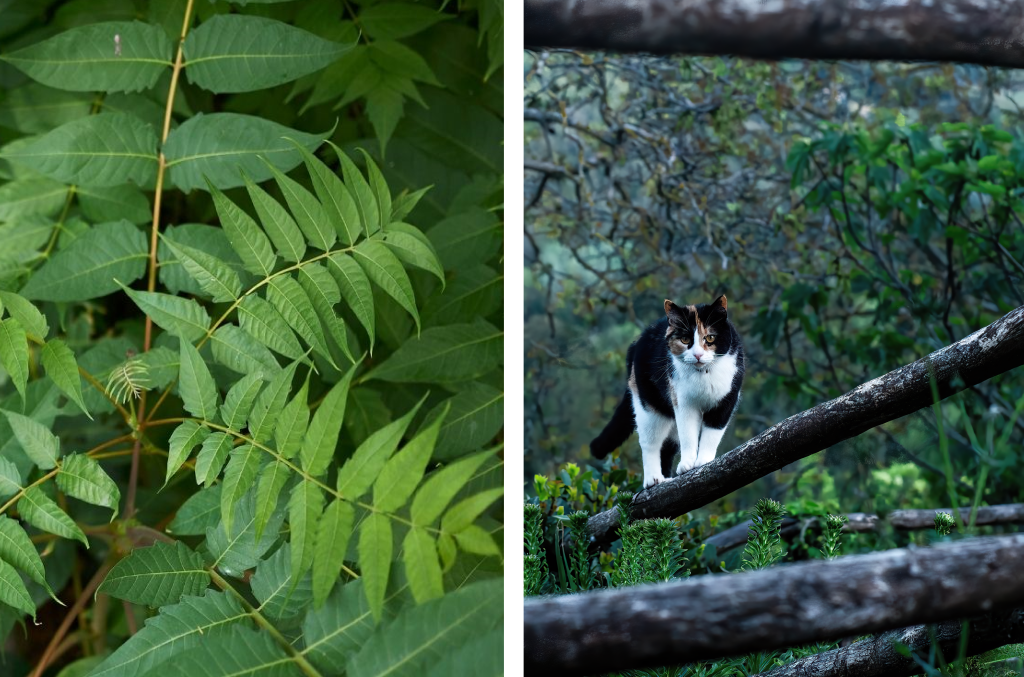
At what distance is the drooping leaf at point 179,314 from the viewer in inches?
27.2

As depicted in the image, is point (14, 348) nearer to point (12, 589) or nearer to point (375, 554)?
point (12, 589)

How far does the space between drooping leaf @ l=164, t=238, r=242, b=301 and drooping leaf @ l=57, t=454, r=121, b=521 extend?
17 centimetres

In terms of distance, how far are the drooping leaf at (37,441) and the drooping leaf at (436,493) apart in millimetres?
303

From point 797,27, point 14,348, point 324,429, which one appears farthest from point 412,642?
point 797,27

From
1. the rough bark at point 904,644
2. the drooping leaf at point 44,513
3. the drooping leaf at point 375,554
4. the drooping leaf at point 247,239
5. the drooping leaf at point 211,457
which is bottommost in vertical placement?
the rough bark at point 904,644

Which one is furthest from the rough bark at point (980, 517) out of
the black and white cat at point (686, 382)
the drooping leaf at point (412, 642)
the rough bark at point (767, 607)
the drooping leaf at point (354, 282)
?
the drooping leaf at point (354, 282)

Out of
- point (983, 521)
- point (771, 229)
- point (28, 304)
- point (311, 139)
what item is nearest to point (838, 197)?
point (771, 229)

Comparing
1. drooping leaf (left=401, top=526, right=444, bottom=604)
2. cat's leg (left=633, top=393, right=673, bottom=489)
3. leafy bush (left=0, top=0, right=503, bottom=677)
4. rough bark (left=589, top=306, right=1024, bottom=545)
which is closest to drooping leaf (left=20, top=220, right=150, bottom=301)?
leafy bush (left=0, top=0, right=503, bottom=677)

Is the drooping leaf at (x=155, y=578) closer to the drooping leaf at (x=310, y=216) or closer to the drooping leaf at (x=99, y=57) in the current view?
the drooping leaf at (x=310, y=216)

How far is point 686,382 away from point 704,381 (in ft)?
0.08

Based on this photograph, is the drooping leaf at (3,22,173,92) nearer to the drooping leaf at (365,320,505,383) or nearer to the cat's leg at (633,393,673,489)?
the drooping leaf at (365,320,505,383)

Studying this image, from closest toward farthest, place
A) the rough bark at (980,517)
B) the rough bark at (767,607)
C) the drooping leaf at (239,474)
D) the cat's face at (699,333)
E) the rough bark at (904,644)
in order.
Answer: the rough bark at (767,607), the drooping leaf at (239,474), the rough bark at (904,644), the cat's face at (699,333), the rough bark at (980,517)

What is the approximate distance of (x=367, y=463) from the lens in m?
0.67

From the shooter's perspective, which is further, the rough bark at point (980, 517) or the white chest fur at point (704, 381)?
the rough bark at point (980, 517)
